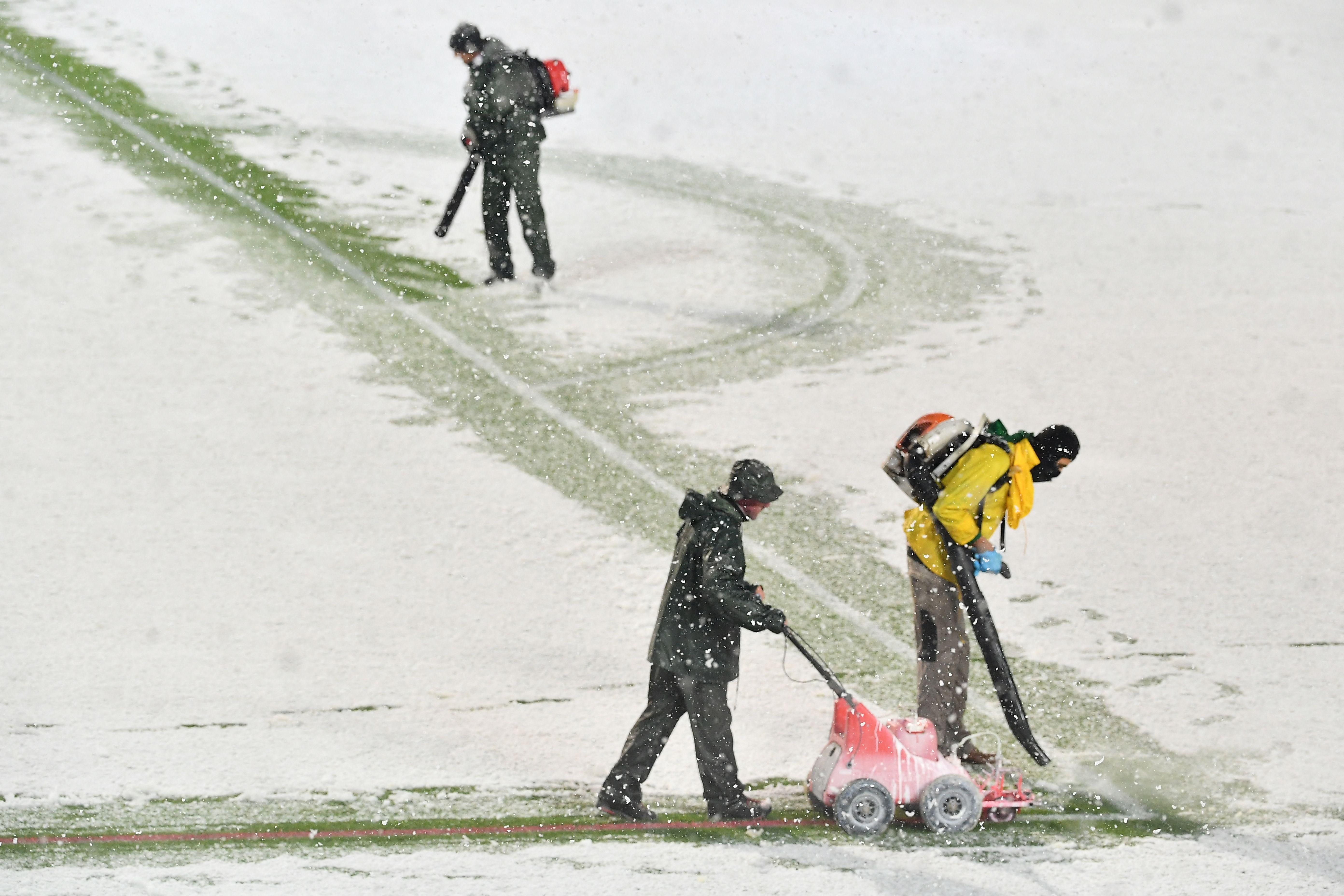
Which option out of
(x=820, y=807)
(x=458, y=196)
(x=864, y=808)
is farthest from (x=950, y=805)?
(x=458, y=196)

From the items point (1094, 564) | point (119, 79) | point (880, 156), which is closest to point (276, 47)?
point (119, 79)

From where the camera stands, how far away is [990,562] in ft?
23.1

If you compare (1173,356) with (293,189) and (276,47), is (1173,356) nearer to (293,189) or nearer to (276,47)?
(293,189)

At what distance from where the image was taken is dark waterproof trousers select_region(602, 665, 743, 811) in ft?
22.3

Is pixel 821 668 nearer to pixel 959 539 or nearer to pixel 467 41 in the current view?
pixel 959 539

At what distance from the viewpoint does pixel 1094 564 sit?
31.9 ft

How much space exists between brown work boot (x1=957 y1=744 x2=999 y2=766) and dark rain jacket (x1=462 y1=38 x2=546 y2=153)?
7.02 meters

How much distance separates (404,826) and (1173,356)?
27.6ft

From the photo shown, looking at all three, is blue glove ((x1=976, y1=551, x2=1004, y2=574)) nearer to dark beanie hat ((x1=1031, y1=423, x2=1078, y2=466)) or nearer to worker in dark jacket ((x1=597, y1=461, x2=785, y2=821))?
dark beanie hat ((x1=1031, y1=423, x2=1078, y2=466))

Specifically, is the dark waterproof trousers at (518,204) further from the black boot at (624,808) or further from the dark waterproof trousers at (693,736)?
the black boot at (624,808)

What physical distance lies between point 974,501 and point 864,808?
4.57 feet

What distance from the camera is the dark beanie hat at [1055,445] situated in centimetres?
712

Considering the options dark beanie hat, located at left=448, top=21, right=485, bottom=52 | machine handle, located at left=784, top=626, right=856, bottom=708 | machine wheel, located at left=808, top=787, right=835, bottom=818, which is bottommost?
machine wheel, located at left=808, top=787, right=835, bottom=818

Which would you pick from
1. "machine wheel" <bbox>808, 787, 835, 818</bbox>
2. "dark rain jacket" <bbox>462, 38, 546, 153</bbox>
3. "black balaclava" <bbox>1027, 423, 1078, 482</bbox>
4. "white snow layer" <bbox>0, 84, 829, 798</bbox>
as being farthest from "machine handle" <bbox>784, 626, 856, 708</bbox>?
"dark rain jacket" <bbox>462, 38, 546, 153</bbox>
